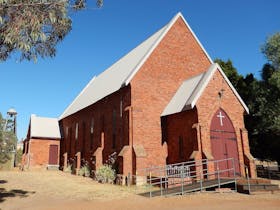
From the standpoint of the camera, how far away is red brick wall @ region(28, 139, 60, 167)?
111 ft

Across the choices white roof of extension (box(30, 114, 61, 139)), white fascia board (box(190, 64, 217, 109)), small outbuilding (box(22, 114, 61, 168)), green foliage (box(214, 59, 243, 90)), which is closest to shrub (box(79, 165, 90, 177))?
small outbuilding (box(22, 114, 61, 168))

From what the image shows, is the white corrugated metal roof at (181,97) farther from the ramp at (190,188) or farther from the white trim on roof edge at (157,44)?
the ramp at (190,188)

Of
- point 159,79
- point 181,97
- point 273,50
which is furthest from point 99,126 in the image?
point 273,50

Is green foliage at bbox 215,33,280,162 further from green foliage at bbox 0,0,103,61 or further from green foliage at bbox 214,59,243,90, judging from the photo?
green foliage at bbox 0,0,103,61

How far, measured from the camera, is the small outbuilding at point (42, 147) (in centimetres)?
3381

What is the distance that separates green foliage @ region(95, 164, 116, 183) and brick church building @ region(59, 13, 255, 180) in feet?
3.02

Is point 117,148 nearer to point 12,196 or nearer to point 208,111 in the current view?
point 208,111

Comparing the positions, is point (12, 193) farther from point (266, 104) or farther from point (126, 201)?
point (266, 104)

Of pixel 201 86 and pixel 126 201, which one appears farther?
pixel 201 86

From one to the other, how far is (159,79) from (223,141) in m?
6.96

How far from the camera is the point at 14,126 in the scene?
41.2 meters

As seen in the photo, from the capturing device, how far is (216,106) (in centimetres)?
1908

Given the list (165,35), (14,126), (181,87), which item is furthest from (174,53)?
(14,126)

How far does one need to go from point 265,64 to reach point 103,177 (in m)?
21.1
